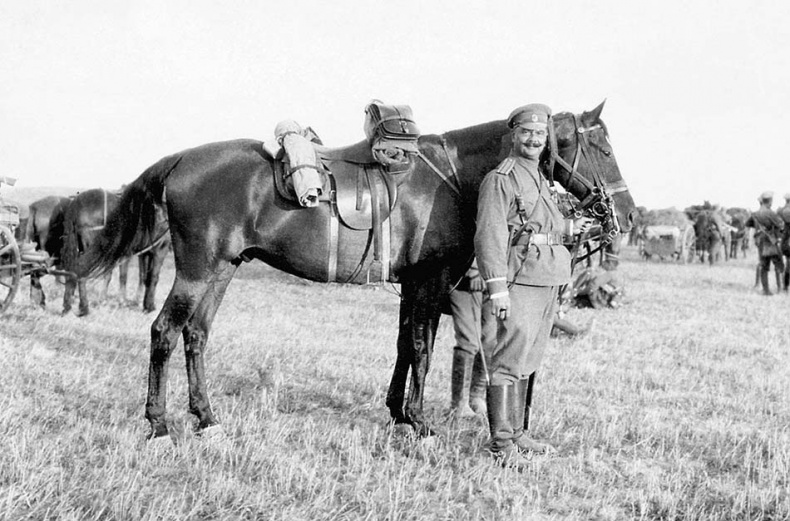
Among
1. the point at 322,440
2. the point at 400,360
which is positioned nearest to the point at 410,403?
the point at 400,360

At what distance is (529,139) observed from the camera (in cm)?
381

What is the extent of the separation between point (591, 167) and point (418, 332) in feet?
5.25

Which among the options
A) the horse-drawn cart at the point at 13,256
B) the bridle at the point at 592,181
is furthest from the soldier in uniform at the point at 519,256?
the horse-drawn cart at the point at 13,256

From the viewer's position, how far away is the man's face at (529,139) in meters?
3.78

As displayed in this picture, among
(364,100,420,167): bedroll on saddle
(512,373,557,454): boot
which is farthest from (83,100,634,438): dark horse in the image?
(512,373,557,454): boot

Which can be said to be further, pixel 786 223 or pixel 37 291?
pixel 786 223

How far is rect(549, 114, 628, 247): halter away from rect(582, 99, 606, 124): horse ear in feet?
0.14

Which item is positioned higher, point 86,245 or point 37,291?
point 86,245

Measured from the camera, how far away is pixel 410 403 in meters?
4.31

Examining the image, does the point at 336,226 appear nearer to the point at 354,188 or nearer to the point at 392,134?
the point at 354,188

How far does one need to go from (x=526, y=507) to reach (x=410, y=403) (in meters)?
1.27

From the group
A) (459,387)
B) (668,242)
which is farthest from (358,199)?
(668,242)

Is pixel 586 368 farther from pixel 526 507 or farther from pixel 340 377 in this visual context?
pixel 526 507

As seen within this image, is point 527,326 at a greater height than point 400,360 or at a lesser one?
greater
